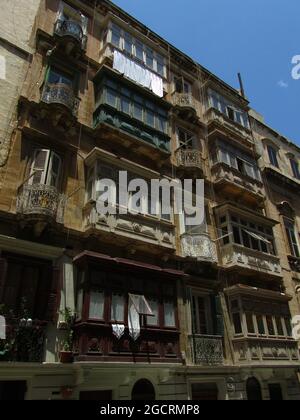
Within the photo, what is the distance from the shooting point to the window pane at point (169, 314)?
1257 centimetres

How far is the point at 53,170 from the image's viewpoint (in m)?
12.6

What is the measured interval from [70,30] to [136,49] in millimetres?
4411

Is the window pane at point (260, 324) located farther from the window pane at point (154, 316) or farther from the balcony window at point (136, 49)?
the balcony window at point (136, 49)

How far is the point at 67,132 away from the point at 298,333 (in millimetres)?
14344

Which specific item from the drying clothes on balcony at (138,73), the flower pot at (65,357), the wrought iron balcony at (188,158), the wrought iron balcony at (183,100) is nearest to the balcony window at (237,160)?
the wrought iron balcony at (188,158)

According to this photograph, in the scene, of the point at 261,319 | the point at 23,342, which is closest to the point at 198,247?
the point at 261,319

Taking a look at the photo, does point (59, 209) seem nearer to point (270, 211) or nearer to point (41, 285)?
point (41, 285)

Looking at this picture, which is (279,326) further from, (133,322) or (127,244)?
(127,244)

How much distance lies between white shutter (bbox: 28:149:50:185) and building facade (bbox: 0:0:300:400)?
0.18ft

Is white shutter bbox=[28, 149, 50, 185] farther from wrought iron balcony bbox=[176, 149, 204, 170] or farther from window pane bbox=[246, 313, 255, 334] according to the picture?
window pane bbox=[246, 313, 255, 334]

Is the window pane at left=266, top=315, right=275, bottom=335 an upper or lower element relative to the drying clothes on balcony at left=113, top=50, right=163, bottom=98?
lower

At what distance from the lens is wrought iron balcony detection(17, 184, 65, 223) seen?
424 inches

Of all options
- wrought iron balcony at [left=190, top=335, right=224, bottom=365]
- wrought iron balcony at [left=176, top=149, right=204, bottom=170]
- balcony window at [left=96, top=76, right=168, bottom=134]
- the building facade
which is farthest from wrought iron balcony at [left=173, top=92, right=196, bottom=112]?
wrought iron balcony at [left=190, top=335, right=224, bottom=365]
